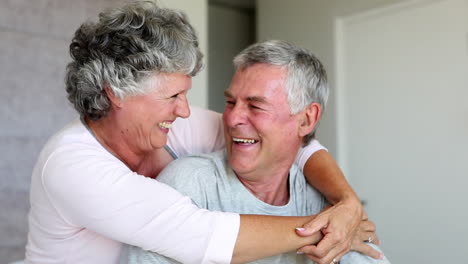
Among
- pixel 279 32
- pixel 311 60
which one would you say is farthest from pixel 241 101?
pixel 279 32

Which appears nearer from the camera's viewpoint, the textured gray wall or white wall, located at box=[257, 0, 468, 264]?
the textured gray wall

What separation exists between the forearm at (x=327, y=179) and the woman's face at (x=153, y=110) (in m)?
0.45

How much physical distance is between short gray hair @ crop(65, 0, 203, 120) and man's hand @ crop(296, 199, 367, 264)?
504 mm

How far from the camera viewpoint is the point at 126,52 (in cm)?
116

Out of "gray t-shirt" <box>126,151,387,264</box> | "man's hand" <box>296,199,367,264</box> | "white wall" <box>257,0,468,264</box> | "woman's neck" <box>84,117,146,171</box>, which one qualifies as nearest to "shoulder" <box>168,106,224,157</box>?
"gray t-shirt" <box>126,151,387,264</box>

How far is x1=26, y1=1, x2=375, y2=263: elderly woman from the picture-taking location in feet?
3.36

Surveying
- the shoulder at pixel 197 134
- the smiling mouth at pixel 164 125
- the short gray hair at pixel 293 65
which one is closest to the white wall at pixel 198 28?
the shoulder at pixel 197 134

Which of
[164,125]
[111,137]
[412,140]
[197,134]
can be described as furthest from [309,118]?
[412,140]

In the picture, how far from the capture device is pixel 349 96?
11.5 ft

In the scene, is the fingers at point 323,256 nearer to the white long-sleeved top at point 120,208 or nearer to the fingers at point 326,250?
the fingers at point 326,250

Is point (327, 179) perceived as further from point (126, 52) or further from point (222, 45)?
point (222, 45)

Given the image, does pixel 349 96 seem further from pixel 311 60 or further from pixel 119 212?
pixel 119 212

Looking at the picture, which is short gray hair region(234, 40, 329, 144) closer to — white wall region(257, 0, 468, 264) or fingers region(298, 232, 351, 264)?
fingers region(298, 232, 351, 264)

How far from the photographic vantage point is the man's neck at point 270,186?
1.43 metres
